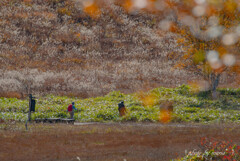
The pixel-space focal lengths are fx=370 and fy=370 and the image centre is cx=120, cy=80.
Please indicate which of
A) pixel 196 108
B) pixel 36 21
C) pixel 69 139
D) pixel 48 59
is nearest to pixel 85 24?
pixel 36 21

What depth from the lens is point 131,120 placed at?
2473 centimetres

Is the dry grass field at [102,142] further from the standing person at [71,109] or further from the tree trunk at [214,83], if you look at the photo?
the tree trunk at [214,83]

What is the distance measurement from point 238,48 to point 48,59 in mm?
27553

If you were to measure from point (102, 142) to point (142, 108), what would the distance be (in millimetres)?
11446

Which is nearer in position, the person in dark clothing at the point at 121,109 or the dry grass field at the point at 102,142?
the dry grass field at the point at 102,142

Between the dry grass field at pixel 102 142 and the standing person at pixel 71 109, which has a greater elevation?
the standing person at pixel 71 109

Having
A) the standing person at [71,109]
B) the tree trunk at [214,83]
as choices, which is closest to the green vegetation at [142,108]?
the tree trunk at [214,83]

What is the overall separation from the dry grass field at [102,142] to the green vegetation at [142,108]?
158 inches

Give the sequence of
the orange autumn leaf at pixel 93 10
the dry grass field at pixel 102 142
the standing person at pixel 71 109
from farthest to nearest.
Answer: the orange autumn leaf at pixel 93 10
the standing person at pixel 71 109
the dry grass field at pixel 102 142

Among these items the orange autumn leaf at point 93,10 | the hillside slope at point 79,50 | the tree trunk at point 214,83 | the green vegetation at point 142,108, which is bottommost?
the green vegetation at point 142,108

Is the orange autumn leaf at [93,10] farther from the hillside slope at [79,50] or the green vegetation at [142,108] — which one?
the green vegetation at [142,108]

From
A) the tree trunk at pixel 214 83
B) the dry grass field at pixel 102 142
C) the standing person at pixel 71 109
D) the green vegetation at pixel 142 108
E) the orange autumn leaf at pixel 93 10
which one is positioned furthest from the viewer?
the orange autumn leaf at pixel 93 10

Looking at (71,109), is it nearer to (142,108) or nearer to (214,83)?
(142,108)

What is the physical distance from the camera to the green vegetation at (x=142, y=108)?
24.7 meters
